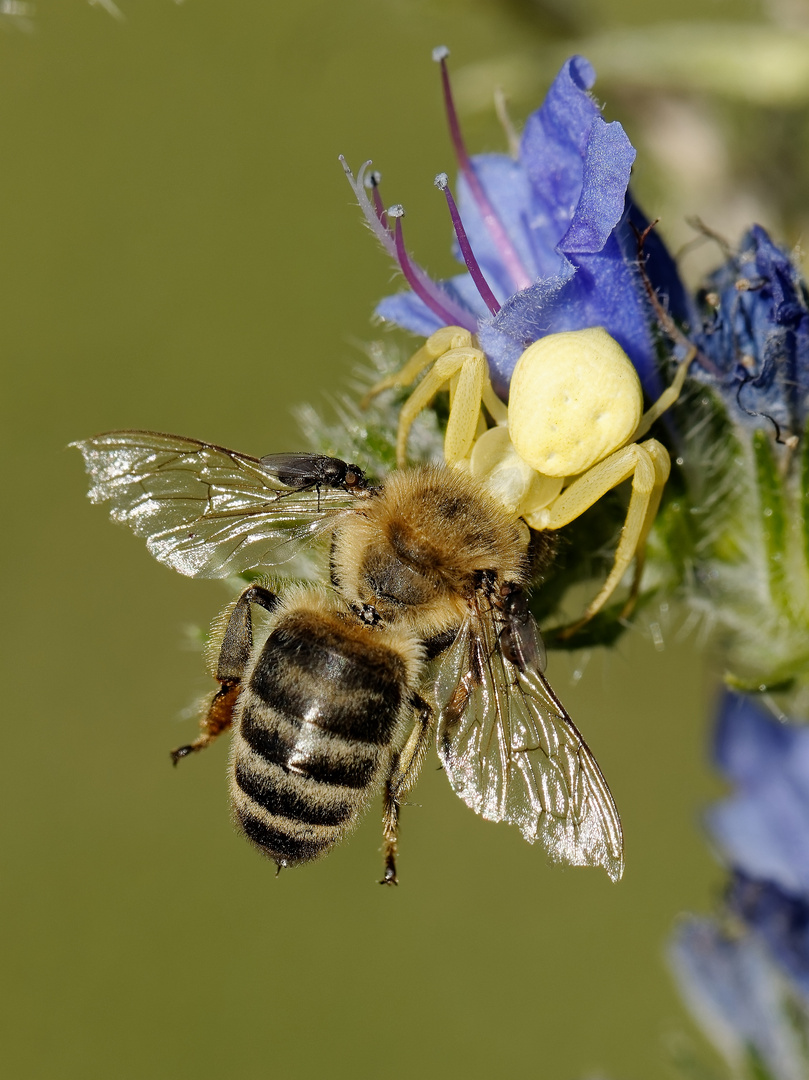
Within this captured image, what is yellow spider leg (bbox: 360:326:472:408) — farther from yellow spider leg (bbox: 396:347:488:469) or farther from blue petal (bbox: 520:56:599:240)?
blue petal (bbox: 520:56:599:240)

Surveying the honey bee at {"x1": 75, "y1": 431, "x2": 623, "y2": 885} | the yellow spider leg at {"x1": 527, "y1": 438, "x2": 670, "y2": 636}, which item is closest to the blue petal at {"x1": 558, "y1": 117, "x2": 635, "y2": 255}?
the yellow spider leg at {"x1": 527, "y1": 438, "x2": 670, "y2": 636}

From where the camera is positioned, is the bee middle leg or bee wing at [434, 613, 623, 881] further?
the bee middle leg

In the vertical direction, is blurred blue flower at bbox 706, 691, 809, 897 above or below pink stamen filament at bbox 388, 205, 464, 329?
below

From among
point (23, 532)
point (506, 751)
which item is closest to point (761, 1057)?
point (506, 751)

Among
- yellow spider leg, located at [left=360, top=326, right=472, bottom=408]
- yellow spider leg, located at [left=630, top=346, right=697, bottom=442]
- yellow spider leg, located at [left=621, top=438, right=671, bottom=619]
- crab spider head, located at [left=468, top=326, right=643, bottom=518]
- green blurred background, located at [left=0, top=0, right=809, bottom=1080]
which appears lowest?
green blurred background, located at [left=0, top=0, right=809, bottom=1080]

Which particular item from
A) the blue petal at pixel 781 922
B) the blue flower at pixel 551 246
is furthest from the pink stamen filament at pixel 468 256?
the blue petal at pixel 781 922

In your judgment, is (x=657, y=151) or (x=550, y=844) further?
(x=657, y=151)

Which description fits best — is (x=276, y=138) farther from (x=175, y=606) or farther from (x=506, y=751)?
(x=506, y=751)
